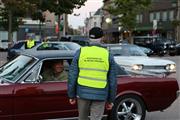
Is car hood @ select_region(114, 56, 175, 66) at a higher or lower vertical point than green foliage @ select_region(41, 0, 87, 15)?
lower

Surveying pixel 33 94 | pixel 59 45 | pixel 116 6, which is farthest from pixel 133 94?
pixel 116 6

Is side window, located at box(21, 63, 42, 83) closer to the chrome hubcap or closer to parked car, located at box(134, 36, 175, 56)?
the chrome hubcap

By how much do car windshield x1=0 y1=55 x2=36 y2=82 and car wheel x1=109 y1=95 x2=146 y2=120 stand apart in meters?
1.64

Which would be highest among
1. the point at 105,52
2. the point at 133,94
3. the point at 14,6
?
the point at 14,6

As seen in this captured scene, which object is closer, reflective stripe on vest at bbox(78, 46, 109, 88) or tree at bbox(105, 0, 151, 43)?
reflective stripe on vest at bbox(78, 46, 109, 88)

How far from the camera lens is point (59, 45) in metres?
21.9

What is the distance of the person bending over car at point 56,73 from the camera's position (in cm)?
816

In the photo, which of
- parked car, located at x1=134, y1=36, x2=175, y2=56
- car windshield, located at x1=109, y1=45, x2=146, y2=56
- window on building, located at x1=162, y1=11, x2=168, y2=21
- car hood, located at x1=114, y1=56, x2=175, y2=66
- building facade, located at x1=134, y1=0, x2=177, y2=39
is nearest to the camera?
car hood, located at x1=114, y1=56, x2=175, y2=66

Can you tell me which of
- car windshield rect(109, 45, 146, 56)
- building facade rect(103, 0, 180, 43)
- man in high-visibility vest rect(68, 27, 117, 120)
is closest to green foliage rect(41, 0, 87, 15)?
car windshield rect(109, 45, 146, 56)

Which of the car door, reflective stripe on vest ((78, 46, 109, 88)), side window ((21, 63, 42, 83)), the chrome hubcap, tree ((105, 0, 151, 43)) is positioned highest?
tree ((105, 0, 151, 43))

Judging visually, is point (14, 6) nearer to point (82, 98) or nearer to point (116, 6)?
point (116, 6)

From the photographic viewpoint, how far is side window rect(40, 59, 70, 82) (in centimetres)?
815

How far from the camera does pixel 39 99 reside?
7.82 meters

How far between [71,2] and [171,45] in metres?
10.1
